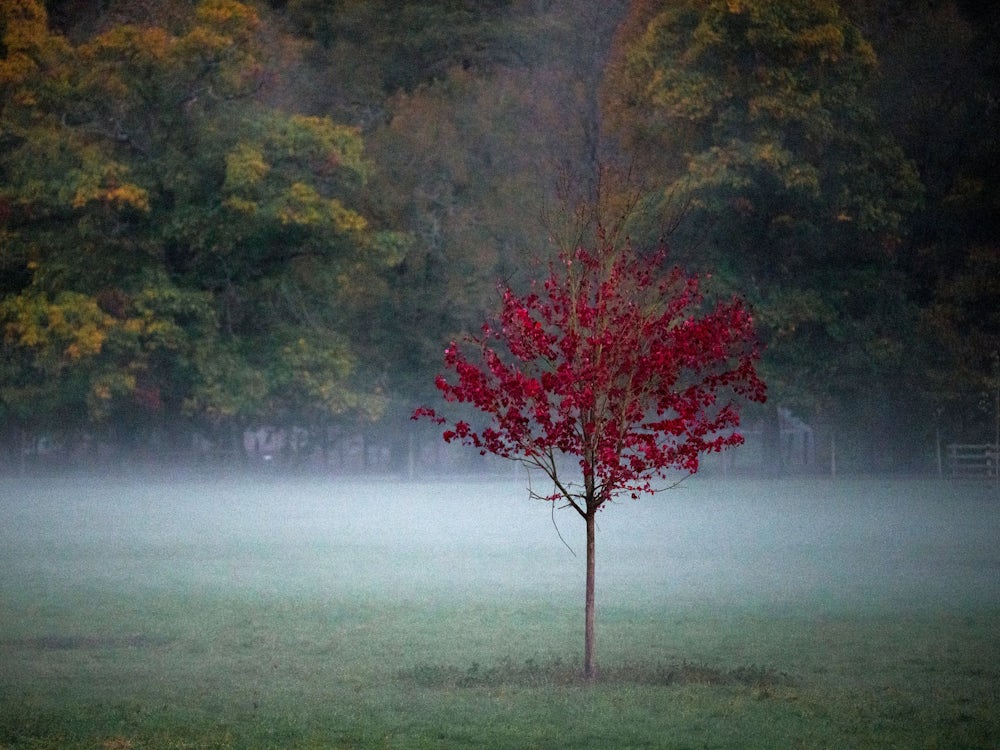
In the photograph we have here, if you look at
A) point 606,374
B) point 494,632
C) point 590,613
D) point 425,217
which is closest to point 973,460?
point 425,217

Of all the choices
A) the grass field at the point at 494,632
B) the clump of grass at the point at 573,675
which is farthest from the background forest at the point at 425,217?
the clump of grass at the point at 573,675

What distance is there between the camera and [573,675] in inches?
510

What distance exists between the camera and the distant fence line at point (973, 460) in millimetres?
43656

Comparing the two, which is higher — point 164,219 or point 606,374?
point 164,219

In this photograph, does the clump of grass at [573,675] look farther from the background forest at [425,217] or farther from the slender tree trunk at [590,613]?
the background forest at [425,217]

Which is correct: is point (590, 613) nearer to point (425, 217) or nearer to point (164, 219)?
point (164, 219)

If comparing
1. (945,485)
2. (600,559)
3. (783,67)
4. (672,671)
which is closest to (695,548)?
(600,559)

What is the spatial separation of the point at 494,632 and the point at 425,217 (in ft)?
126

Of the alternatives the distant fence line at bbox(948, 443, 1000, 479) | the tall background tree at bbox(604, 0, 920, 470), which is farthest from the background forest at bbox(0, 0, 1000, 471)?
the distant fence line at bbox(948, 443, 1000, 479)

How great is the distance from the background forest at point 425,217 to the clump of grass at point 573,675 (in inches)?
1157

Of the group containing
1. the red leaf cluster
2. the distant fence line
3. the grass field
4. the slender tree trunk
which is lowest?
the grass field

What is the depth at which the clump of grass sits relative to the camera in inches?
499

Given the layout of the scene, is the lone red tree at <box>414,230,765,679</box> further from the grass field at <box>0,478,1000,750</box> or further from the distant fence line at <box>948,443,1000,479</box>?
the distant fence line at <box>948,443,1000,479</box>

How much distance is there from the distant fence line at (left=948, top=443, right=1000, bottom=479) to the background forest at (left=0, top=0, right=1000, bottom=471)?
2.72 ft
